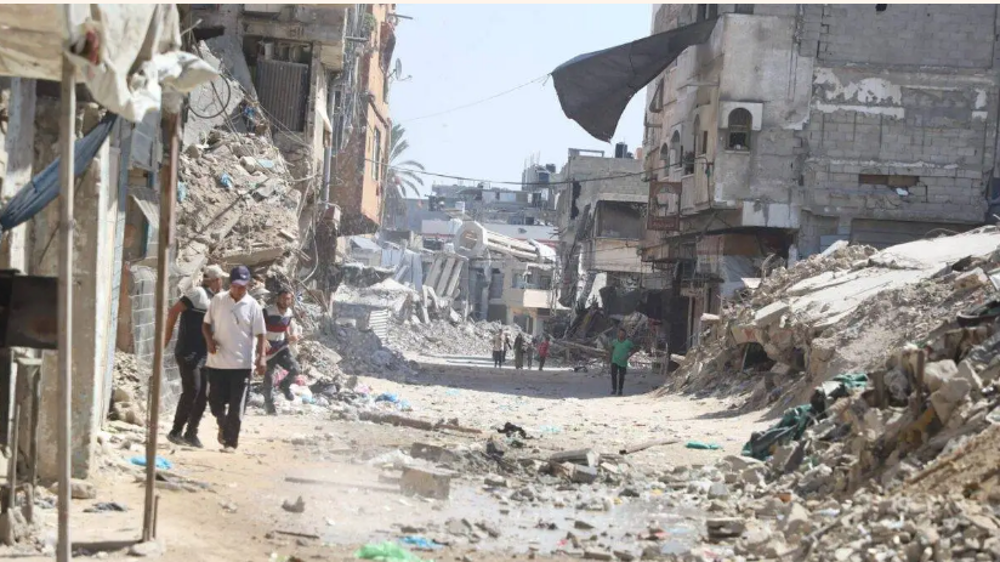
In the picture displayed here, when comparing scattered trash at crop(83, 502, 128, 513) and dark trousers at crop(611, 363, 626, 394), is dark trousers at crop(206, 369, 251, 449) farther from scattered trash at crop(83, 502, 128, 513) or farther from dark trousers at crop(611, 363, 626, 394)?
dark trousers at crop(611, 363, 626, 394)

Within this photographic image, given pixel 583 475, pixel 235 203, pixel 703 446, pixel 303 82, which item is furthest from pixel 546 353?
pixel 583 475

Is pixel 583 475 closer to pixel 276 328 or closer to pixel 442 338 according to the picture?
pixel 276 328

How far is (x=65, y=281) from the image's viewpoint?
204 inches

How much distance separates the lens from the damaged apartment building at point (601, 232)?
52.5 m

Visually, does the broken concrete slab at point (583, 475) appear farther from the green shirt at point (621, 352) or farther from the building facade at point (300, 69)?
the green shirt at point (621, 352)

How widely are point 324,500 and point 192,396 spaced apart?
2.48 meters

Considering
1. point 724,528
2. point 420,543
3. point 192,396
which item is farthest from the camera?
point 192,396

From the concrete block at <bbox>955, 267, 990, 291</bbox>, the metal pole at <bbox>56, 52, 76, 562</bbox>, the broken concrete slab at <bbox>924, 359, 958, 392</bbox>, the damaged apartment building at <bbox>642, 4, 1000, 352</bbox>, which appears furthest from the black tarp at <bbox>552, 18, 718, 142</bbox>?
the metal pole at <bbox>56, 52, 76, 562</bbox>

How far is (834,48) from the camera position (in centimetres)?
3341

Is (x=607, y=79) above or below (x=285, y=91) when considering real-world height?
above

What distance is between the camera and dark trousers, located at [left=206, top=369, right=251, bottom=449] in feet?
34.4

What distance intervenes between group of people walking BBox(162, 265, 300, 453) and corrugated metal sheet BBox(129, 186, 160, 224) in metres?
0.96

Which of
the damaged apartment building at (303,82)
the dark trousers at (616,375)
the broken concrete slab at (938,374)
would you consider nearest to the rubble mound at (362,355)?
the damaged apartment building at (303,82)

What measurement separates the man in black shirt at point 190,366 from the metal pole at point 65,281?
18.1ft
